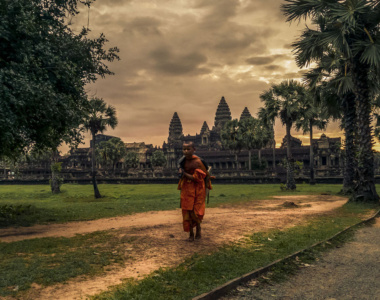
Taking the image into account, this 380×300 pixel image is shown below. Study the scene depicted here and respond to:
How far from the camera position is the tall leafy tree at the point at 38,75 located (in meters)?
9.23

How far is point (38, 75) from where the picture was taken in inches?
406

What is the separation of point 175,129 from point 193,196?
127 meters

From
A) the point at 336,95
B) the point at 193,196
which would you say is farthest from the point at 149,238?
the point at 336,95

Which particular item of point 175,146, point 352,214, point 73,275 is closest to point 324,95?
point 352,214

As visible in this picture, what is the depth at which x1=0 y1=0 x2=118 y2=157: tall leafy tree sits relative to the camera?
9.23 m

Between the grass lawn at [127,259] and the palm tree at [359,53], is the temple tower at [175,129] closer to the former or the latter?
the palm tree at [359,53]

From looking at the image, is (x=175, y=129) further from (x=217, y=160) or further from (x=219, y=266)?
(x=219, y=266)

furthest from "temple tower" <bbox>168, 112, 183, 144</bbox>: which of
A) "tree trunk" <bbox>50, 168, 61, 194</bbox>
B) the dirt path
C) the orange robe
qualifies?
the dirt path

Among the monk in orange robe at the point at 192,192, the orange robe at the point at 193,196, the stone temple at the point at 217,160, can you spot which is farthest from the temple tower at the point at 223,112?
A: the orange robe at the point at 193,196

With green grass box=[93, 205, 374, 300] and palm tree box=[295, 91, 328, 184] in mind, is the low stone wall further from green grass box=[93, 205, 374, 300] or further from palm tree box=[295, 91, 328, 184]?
green grass box=[93, 205, 374, 300]

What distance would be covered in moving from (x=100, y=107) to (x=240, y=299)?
91.4 ft

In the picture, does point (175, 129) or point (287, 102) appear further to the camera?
point (175, 129)

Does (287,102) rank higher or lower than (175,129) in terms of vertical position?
lower

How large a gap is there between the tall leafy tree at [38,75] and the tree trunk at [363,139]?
1234 centimetres
